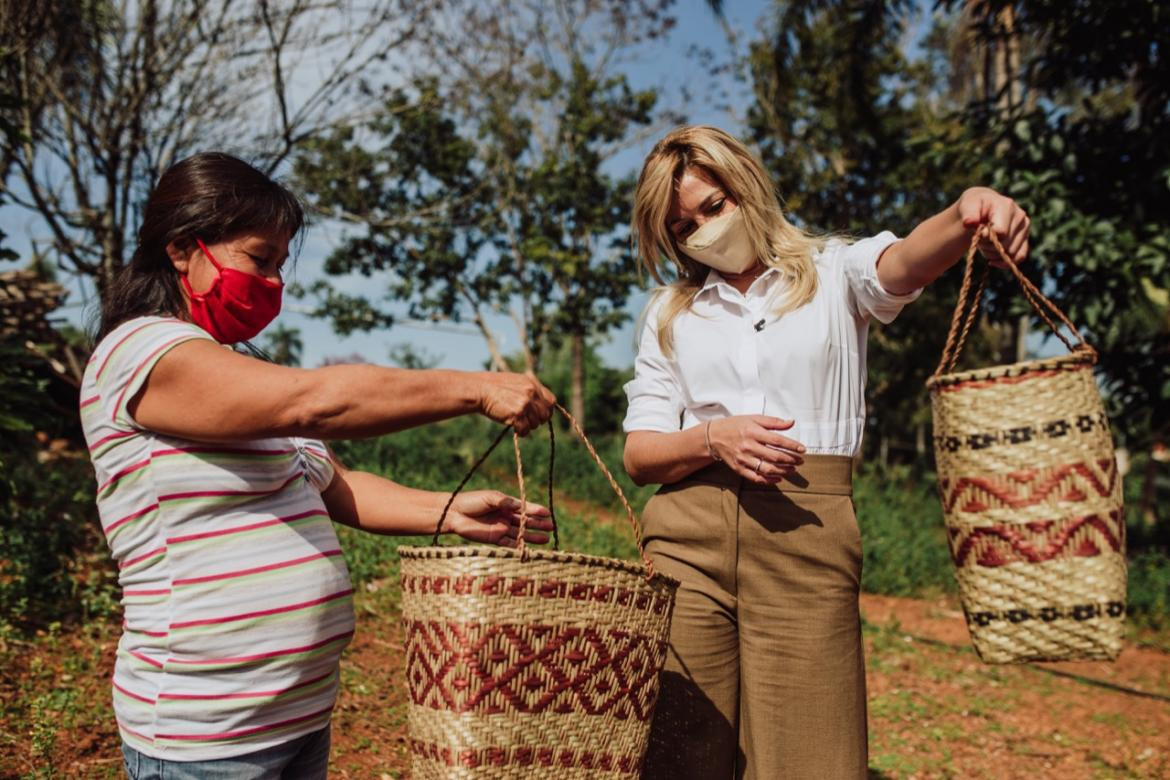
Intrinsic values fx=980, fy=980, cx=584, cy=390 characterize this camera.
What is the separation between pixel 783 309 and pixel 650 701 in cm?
88

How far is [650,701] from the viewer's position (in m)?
1.76

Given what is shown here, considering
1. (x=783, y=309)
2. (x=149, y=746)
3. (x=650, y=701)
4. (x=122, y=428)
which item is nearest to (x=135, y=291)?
(x=122, y=428)

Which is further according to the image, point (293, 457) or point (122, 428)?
point (293, 457)

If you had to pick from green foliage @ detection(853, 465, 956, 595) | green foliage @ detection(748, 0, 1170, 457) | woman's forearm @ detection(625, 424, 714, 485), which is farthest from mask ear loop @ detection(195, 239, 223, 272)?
green foliage @ detection(853, 465, 956, 595)

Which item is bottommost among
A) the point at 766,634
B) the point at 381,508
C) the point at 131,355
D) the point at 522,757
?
the point at 522,757

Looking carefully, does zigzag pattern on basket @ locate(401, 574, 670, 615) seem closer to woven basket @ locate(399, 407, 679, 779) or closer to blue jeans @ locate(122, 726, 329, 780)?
woven basket @ locate(399, 407, 679, 779)

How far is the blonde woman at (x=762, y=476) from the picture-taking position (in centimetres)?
207

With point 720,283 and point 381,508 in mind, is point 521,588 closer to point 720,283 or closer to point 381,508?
point 381,508

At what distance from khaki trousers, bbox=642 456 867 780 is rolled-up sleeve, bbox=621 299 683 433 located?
0.56 ft

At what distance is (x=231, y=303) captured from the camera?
1614 mm

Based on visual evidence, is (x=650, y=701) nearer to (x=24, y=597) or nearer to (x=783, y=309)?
(x=783, y=309)

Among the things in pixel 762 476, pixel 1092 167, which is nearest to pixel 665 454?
pixel 762 476

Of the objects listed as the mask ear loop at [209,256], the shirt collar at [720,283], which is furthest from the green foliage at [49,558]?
the shirt collar at [720,283]

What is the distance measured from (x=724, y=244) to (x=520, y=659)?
1.09 metres
